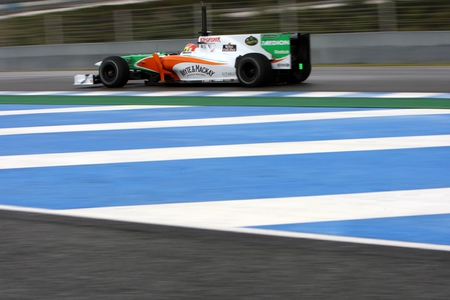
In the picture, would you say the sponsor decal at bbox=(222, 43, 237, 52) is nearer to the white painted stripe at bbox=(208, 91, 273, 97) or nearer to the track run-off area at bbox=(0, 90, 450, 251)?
the white painted stripe at bbox=(208, 91, 273, 97)

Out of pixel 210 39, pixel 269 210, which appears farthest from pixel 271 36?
pixel 269 210

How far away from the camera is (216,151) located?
18.8ft

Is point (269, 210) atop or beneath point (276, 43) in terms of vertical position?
beneath

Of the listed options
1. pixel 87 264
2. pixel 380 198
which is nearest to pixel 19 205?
pixel 87 264

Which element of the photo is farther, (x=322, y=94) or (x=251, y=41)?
(x=251, y=41)

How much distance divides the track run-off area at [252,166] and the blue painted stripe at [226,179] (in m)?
0.01

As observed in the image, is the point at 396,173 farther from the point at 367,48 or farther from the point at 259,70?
the point at 367,48

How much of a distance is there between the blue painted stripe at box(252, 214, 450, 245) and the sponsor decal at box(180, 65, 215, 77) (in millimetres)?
7175

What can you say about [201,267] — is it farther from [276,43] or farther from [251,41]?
[251,41]

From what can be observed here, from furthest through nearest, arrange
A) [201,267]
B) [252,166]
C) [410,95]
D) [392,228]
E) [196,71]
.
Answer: [196,71] < [410,95] < [252,166] < [392,228] < [201,267]

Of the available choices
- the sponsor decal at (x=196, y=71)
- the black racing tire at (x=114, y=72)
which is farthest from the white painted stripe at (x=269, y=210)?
the black racing tire at (x=114, y=72)

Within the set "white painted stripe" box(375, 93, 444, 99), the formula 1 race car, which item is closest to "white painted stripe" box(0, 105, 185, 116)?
the formula 1 race car

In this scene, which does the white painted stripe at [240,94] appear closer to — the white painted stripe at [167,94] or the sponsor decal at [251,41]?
the white painted stripe at [167,94]

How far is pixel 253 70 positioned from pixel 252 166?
5306 millimetres
